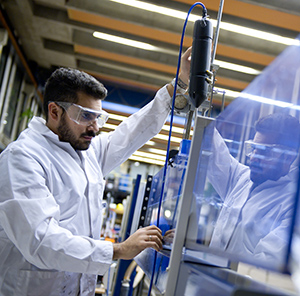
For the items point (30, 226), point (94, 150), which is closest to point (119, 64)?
point (94, 150)

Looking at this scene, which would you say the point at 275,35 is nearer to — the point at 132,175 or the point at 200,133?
the point at 200,133

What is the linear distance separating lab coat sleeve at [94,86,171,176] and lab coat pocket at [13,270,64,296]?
2.58 ft

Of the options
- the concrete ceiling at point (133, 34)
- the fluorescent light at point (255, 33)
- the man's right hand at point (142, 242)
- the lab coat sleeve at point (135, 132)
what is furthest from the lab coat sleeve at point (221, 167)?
the fluorescent light at point (255, 33)

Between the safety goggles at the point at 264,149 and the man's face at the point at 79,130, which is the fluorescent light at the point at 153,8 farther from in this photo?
the safety goggles at the point at 264,149

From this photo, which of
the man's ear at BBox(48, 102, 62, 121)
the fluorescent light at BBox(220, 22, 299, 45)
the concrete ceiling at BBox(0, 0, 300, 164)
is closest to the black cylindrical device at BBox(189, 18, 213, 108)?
the man's ear at BBox(48, 102, 62, 121)

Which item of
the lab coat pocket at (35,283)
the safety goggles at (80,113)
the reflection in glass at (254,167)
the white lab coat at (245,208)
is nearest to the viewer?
the reflection in glass at (254,167)

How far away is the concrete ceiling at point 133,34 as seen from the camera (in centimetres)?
477

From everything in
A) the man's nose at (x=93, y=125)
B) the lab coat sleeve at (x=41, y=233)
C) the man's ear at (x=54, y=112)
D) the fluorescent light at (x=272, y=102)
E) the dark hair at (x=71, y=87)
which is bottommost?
the lab coat sleeve at (x=41, y=233)

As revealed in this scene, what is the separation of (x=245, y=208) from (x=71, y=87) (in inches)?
47.0

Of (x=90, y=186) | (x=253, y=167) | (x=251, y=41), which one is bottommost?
(x=90, y=186)

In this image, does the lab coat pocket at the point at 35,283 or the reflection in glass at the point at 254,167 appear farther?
the lab coat pocket at the point at 35,283

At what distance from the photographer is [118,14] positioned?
5250 mm

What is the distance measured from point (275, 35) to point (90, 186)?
404 cm

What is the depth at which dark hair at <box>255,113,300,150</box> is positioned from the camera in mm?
904
